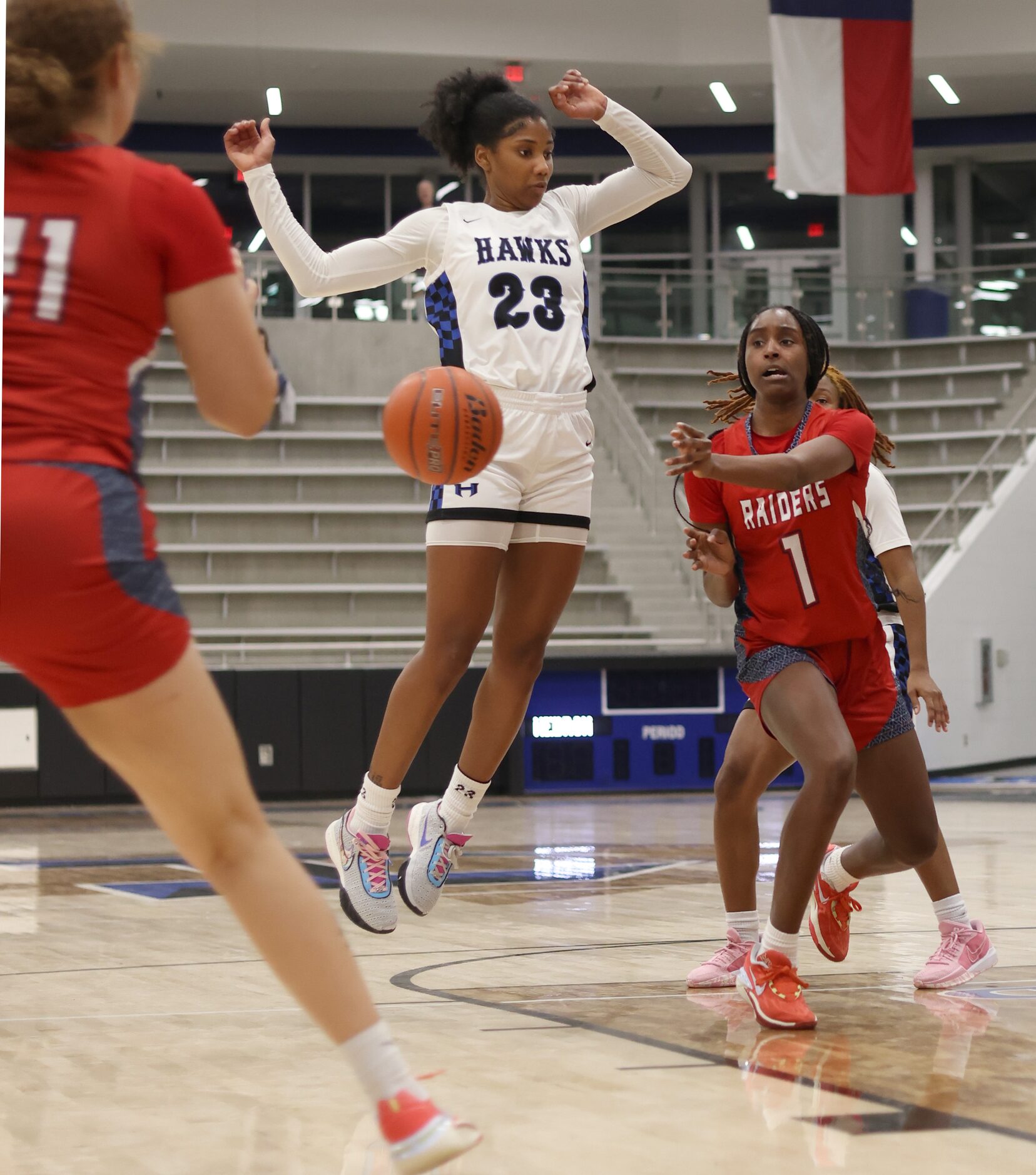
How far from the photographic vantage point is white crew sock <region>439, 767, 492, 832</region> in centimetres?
408

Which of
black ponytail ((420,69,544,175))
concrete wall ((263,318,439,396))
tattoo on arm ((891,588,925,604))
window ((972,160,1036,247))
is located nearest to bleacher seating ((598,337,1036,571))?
concrete wall ((263,318,439,396))

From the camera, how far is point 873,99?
1512 centimetres

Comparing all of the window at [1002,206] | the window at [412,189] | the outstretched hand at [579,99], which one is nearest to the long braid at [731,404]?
the outstretched hand at [579,99]

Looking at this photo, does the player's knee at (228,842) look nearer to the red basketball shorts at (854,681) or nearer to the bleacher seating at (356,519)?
the red basketball shorts at (854,681)

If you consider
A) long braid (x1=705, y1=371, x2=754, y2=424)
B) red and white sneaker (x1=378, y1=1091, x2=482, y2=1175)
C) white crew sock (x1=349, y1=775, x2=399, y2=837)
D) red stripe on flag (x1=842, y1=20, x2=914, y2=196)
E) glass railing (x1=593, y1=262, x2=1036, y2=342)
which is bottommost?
red and white sneaker (x1=378, y1=1091, x2=482, y2=1175)

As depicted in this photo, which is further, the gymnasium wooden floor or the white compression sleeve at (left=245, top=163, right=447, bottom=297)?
the white compression sleeve at (left=245, top=163, right=447, bottom=297)

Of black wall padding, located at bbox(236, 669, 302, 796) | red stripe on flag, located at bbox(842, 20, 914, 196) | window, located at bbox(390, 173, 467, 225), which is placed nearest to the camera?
black wall padding, located at bbox(236, 669, 302, 796)

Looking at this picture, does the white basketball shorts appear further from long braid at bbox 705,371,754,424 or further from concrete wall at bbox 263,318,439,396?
concrete wall at bbox 263,318,439,396

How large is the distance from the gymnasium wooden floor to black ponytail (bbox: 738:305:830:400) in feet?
5.00

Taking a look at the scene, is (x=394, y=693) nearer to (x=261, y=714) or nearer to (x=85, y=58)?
(x=85, y=58)

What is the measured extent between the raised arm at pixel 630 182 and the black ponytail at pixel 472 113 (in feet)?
0.52

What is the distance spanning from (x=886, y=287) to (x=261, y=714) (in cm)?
882

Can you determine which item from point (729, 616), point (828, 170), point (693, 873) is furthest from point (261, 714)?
point (828, 170)

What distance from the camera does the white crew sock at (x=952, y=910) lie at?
3.98 m
